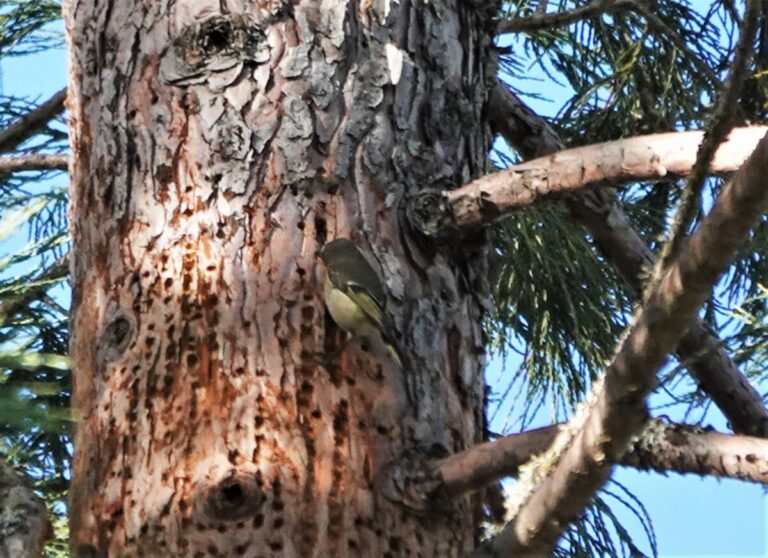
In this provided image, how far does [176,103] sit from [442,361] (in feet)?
2.12

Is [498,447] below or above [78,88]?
below

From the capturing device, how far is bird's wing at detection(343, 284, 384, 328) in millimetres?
2016

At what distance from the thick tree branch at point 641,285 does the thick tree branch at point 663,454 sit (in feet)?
1.79

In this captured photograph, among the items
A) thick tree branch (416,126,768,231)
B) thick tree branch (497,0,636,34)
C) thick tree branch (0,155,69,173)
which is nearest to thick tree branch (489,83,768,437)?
thick tree branch (416,126,768,231)

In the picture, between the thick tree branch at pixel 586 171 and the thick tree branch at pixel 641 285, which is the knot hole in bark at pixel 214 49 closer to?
the thick tree branch at pixel 586 171

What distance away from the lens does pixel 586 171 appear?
2201 millimetres

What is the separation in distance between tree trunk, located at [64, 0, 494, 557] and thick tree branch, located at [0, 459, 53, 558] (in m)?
0.45

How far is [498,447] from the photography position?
1.97 meters

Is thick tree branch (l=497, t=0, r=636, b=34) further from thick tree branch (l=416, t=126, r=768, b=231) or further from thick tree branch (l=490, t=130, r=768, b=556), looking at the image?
thick tree branch (l=490, t=130, r=768, b=556)

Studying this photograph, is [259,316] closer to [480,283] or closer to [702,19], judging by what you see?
[480,283]

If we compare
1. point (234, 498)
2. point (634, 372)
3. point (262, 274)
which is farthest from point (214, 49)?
point (634, 372)

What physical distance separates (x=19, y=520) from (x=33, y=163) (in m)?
1.60

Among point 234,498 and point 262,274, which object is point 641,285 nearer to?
point 262,274

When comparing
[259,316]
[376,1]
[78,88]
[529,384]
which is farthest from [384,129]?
[529,384]
